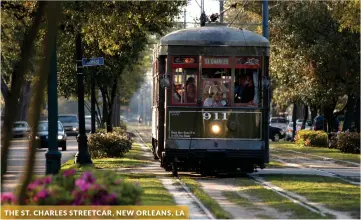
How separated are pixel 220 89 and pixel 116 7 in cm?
330

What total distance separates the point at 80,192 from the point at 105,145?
23138 millimetres

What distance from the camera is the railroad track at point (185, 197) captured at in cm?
1448

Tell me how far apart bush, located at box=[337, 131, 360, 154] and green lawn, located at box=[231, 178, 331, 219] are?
1895cm

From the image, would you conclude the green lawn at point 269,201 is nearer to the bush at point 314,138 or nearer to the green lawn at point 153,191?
the green lawn at point 153,191

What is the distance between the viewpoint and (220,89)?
72.3ft

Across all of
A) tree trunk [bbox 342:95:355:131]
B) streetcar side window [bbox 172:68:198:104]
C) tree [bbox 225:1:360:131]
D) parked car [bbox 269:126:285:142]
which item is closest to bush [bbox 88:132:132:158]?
streetcar side window [bbox 172:68:198:104]

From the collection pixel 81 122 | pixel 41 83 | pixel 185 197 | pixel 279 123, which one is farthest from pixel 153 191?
pixel 279 123

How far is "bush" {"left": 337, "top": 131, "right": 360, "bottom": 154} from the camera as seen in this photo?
39281mm

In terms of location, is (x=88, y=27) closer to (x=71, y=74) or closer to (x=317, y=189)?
(x=317, y=189)

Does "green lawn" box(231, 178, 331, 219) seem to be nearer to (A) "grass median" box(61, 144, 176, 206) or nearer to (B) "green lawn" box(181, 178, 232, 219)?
(B) "green lawn" box(181, 178, 232, 219)

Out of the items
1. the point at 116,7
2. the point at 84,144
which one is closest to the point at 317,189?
the point at 116,7

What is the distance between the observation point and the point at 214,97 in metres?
22.0

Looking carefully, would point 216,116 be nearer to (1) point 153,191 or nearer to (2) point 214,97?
(2) point 214,97

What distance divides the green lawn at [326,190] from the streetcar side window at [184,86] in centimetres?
294
